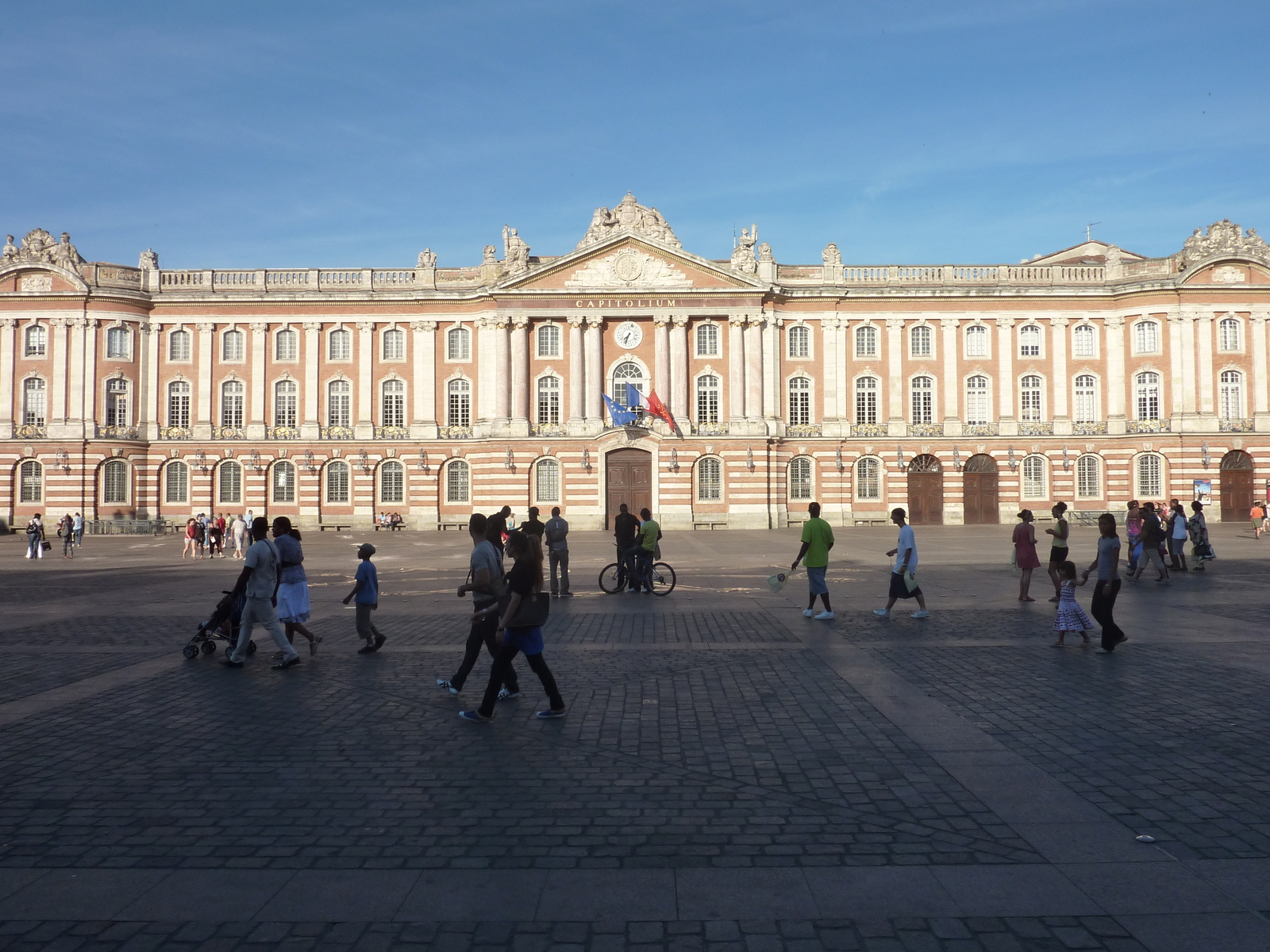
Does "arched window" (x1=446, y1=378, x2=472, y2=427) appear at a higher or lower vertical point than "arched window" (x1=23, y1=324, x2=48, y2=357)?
lower

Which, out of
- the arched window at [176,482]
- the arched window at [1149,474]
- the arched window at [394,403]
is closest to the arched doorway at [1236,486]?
the arched window at [1149,474]

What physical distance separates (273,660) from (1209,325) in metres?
55.0

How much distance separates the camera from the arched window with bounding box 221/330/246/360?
53031 millimetres

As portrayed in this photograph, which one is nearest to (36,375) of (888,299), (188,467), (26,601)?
(188,467)

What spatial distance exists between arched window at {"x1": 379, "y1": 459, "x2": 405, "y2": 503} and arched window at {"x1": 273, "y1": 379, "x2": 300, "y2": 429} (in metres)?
5.85

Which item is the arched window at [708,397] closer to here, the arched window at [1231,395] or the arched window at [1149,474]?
the arched window at [1149,474]

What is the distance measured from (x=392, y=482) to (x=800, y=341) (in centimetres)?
2473

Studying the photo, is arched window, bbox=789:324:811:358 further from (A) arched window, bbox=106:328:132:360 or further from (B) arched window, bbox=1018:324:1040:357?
(A) arched window, bbox=106:328:132:360

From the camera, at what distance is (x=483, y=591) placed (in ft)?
31.7

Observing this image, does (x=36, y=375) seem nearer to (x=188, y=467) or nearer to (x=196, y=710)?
(x=188, y=467)

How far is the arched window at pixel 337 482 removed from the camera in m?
52.8

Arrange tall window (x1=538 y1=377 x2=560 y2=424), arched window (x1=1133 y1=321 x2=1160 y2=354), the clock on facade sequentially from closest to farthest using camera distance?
the clock on facade
tall window (x1=538 y1=377 x2=560 y2=424)
arched window (x1=1133 y1=321 x2=1160 y2=354)

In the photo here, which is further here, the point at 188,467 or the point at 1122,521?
the point at 188,467

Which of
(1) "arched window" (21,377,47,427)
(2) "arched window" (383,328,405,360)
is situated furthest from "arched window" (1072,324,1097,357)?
(1) "arched window" (21,377,47,427)
